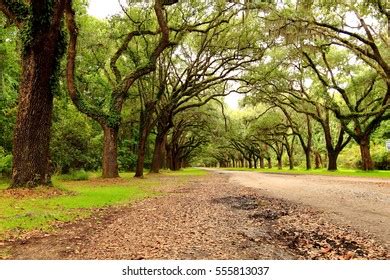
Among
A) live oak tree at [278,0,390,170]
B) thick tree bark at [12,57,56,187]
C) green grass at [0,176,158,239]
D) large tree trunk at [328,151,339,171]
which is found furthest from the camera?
large tree trunk at [328,151,339,171]

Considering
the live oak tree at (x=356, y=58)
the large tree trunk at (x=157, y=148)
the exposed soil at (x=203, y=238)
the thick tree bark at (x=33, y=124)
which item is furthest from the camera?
the large tree trunk at (x=157, y=148)

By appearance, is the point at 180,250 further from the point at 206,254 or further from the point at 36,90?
the point at 36,90

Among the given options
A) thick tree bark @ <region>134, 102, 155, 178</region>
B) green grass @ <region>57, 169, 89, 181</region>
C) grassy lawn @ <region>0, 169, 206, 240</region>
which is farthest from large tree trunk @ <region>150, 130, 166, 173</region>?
grassy lawn @ <region>0, 169, 206, 240</region>

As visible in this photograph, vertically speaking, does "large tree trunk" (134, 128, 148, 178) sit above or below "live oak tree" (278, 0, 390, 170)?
below

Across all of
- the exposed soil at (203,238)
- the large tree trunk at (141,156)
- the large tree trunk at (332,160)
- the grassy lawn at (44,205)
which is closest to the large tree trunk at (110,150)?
the large tree trunk at (141,156)

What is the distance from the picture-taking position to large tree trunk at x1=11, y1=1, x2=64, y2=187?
13242 millimetres

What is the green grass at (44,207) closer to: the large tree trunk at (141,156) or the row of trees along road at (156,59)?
the row of trees along road at (156,59)

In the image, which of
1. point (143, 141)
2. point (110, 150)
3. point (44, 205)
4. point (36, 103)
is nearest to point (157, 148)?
point (143, 141)

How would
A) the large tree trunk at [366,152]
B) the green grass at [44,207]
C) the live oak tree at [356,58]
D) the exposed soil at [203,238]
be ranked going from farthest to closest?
the large tree trunk at [366,152]
the live oak tree at [356,58]
the green grass at [44,207]
the exposed soil at [203,238]

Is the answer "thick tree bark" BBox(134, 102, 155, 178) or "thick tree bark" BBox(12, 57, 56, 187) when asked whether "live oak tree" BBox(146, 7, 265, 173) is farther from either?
"thick tree bark" BBox(12, 57, 56, 187)

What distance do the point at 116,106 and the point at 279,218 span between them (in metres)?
16.2

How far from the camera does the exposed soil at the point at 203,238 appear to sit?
566 centimetres

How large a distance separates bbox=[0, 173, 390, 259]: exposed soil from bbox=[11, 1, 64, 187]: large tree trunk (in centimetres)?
490

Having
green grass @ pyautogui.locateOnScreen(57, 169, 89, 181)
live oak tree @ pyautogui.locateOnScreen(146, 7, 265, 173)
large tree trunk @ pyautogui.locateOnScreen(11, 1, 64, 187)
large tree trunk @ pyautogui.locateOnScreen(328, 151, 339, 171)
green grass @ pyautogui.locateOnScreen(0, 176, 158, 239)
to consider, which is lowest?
green grass @ pyautogui.locateOnScreen(0, 176, 158, 239)
